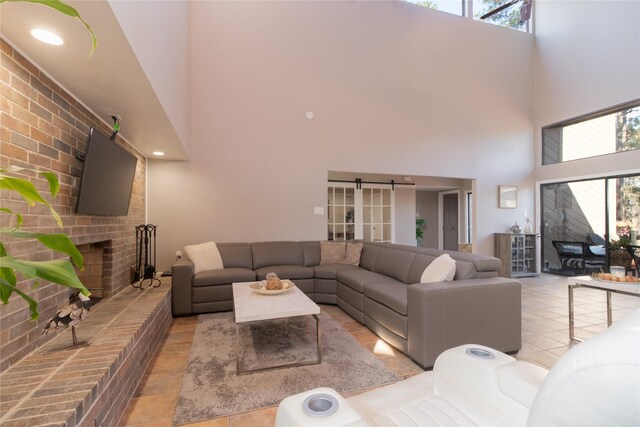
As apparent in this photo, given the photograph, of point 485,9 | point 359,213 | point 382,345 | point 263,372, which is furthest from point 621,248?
point 263,372

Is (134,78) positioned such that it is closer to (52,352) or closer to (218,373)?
(52,352)

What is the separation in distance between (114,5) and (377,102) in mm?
4832

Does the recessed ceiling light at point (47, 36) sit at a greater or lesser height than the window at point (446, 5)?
lesser

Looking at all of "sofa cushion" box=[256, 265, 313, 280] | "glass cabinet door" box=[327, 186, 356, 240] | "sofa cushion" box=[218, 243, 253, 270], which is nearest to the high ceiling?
"sofa cushion" box=[218, 243, 253, 270]

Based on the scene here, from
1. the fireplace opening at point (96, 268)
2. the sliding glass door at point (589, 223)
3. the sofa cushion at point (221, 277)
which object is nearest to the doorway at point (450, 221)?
the sliding glass door at point (589, 223)

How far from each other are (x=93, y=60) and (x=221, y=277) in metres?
2.59

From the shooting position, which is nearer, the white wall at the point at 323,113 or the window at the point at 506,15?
the white wall at the point at 323,113

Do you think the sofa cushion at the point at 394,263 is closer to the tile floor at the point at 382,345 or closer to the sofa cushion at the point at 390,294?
the sofa cushion at the point at 390,294

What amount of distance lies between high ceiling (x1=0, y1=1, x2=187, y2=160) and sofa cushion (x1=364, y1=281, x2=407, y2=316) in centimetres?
256

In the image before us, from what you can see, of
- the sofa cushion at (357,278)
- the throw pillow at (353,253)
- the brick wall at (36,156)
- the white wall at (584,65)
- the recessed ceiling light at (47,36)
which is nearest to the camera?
the recessed ceiling light at (47,36)

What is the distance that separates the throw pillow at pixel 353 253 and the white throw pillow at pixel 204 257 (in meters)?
1.84

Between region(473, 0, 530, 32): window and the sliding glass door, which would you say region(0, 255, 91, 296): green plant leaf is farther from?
region(473, 0, 530, 32): window

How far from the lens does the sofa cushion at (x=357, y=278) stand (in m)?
3.46

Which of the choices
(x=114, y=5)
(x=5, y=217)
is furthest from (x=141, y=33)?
(x=5, y=217)
